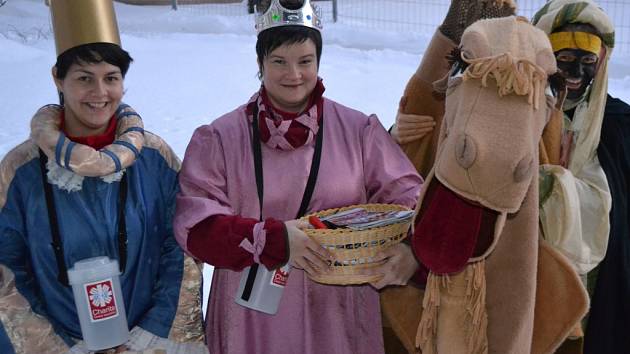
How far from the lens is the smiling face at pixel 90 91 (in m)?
1.89

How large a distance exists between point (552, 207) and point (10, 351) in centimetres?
153

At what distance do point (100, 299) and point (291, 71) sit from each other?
81cm

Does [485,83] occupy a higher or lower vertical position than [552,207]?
higher

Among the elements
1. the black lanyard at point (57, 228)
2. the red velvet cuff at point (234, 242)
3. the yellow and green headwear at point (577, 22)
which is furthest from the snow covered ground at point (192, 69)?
the yellow and green headwear at point (577, 22)

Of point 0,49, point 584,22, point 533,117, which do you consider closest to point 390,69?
point 0,49

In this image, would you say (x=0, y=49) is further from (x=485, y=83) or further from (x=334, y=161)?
(x=485, y=83)

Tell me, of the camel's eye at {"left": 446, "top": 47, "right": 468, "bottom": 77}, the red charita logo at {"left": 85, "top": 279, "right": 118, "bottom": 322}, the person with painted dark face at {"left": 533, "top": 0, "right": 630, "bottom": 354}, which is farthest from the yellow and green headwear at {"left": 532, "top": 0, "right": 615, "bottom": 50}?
the red charita logo at {"left": 85, "top": 279, "right": 118, "bottom": 322}

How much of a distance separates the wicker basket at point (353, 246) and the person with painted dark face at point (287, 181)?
0.18 meters

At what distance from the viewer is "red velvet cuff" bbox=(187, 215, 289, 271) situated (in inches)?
67.4

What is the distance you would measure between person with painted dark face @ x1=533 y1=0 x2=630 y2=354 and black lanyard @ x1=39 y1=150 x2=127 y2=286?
1.24 m

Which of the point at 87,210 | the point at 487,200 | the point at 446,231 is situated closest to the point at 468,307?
the point at 446,231

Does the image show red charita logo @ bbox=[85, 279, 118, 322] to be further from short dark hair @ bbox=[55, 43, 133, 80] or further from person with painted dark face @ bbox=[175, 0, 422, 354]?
short dark hair @ bbox=[55, 43, 133, 80]

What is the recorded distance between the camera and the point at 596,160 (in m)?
2.01

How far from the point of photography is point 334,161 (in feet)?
6.36
